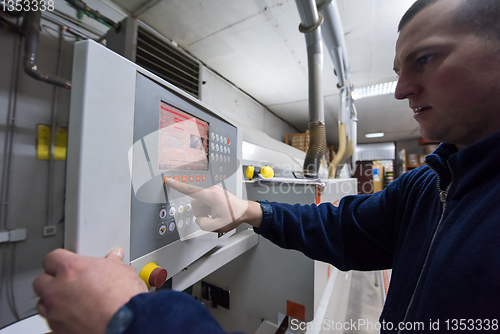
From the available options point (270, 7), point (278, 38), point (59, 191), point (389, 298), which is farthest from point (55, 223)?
point (278, 38)

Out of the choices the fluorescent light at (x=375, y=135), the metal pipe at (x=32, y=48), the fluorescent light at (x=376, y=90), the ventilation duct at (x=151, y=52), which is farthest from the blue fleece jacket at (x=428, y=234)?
the fluorescent light at (x=375, y=135)

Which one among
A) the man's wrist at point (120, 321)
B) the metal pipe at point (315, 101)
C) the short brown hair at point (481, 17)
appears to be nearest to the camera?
the man's wrist at point (120, 321)

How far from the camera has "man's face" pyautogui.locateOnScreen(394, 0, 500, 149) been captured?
310 mm

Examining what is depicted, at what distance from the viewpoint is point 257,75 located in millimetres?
2191

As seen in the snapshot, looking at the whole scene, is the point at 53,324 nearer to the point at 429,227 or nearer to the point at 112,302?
the point at 112,302

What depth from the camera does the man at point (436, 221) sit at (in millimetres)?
212

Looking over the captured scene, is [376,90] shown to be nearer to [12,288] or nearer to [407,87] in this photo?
[407,87]

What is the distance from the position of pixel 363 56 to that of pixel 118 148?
2.35 meters

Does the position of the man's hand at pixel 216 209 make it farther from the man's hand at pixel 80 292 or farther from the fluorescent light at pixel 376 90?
the fluorescent light at pixel 376 90

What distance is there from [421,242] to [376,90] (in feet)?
9.35

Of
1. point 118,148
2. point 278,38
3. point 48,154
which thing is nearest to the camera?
point 118,148

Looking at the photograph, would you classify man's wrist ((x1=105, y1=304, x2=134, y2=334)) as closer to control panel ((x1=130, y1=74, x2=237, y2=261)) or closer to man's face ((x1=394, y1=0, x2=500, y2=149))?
control panel ((x1=130, y1=74, x2=237, y2=261))

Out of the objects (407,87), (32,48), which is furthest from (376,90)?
(32,48)

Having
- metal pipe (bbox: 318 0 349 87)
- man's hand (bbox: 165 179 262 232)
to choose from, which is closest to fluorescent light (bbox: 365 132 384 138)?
metal pipe (bbox: 318 0 349 87)
